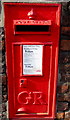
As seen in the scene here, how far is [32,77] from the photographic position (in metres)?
1.74

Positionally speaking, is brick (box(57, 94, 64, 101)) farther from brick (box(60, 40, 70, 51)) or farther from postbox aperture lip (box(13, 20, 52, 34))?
postbox aperture lip (box(13, 20, 52, 34))

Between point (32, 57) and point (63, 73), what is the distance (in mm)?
435

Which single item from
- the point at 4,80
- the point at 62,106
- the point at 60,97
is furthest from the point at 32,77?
the point at 62,106

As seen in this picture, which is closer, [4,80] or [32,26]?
[32,26]

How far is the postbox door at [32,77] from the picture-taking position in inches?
65.6

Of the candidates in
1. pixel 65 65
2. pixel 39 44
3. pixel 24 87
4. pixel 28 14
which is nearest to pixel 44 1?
pixel 28 14

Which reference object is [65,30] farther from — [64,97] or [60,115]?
[60,115]

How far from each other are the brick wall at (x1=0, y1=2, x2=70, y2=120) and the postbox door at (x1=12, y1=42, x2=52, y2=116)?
0.55 feet

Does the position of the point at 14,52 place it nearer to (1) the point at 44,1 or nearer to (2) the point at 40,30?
(2) the point at 40,30

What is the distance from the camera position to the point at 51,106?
1859 millimetres

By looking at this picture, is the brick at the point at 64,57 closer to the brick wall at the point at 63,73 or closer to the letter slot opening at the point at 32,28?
the brick wall at the point at 63,73

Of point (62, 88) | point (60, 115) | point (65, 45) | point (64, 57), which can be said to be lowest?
point (60, 115)

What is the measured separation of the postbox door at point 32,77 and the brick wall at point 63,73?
168 millimetres

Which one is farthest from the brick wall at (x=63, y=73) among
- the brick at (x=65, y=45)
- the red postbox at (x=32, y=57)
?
the red postbox at (x=32, y=57)
